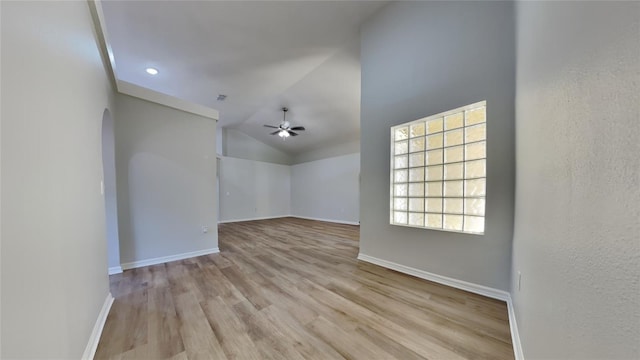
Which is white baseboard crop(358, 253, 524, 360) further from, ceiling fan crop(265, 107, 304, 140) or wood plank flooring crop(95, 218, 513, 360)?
ceiling fan crop(265, 107, 304, 140)

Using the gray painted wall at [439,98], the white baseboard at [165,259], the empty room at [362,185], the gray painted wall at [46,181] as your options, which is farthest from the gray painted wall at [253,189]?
the gray painted wall at [46,181]

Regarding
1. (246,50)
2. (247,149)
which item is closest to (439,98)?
(246,50)

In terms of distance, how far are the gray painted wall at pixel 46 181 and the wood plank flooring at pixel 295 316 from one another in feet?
1.47

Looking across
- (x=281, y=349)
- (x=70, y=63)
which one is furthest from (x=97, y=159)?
(x=281, y=349)

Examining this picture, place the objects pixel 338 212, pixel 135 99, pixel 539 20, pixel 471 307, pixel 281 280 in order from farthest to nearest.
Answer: pixel 338 212
pixel 135 99
pixel 281 280
pixel 471 307
pixel 539 20

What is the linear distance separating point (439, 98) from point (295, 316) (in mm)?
2634

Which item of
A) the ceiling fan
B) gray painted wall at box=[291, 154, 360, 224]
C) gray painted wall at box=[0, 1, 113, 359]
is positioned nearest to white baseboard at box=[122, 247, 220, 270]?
gray painted wall at box=[0, 1, 113, 359]

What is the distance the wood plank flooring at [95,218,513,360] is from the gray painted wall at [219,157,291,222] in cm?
459

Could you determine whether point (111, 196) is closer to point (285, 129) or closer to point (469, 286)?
point (285, 129)

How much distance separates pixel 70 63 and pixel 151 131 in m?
2.04

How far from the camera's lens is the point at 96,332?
60.6 inches

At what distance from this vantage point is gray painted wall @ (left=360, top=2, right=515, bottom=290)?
2.02 m

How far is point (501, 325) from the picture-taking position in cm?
166

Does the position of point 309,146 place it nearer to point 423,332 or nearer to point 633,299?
point 423,332
